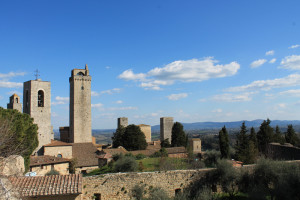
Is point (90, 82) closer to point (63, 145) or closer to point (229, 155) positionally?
point (63, 145)

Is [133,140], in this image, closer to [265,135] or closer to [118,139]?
[118,139]

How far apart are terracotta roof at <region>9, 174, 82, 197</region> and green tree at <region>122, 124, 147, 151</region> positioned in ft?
102

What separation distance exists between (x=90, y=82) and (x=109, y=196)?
35.1 meters

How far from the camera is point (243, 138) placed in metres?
31.2

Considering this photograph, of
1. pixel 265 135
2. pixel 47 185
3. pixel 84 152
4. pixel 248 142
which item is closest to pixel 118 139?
pixel 84 152

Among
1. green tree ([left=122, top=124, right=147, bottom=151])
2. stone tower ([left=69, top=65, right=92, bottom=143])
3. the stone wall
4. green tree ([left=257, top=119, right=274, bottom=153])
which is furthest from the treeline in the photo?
stone tower ([left=69, top=65, right=92, bottom=143])

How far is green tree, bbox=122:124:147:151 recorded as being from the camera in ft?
140

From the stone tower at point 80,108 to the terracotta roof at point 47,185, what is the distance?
34691mm

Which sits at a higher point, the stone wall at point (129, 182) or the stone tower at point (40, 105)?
the stone tower at point (40, 105)

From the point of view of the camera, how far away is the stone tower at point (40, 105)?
39312 mm

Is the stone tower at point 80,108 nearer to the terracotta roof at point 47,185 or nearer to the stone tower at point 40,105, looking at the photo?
the stone tower at point 40,105

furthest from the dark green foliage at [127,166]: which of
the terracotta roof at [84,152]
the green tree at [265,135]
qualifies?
the green tree at [265,135]

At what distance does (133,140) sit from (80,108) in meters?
11.7

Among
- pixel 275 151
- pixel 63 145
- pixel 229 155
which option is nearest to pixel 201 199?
pixel 275 151
